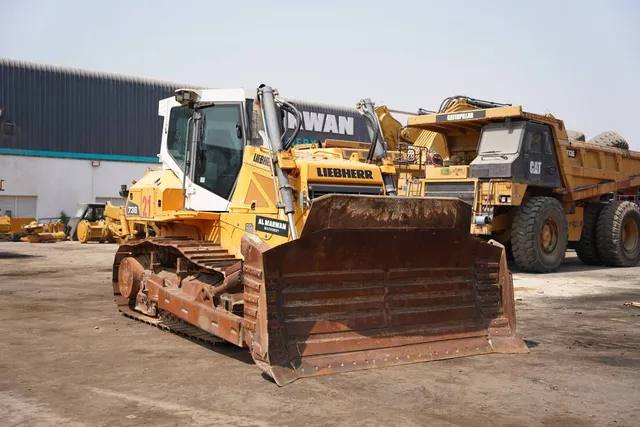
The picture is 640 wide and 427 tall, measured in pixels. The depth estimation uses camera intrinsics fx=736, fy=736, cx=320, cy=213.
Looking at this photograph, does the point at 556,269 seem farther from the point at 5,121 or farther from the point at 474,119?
the point at 5,121

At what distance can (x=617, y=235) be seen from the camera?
16.1 metres

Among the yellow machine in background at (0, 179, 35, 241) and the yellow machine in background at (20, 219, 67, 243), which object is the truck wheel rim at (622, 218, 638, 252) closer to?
the yellow machine in background at (0, 179, 35, 241)

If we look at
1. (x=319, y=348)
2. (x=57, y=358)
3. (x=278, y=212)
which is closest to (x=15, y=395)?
(x=57, y=358)

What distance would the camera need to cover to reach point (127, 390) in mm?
5480

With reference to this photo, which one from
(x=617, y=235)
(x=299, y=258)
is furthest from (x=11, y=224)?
(x=299, y=258)

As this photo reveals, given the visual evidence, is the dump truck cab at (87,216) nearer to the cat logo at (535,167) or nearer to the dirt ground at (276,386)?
the cat logo at (535,167)

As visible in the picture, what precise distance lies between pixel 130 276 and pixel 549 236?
9072 mm

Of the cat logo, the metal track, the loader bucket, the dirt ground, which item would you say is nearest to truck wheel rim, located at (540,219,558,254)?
the cat logo

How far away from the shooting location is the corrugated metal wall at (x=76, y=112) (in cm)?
2977

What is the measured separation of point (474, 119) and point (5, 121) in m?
21.6

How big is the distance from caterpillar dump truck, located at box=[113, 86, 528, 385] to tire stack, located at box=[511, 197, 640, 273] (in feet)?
21.5

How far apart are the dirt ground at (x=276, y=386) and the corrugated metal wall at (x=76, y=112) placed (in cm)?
2295

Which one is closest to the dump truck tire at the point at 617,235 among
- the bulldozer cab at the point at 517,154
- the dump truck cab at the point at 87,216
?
the bulldozer cab at the point at 517,154

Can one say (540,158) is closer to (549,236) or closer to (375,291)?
(549,236)
